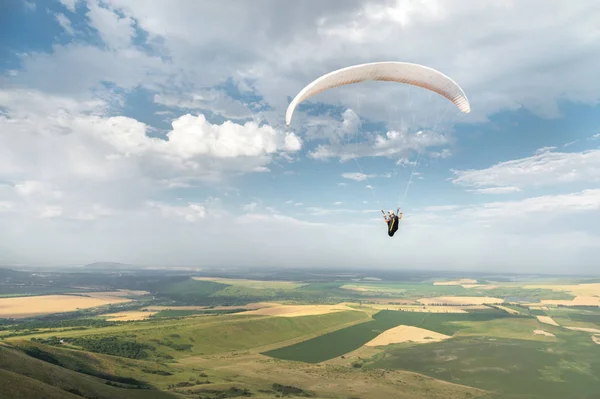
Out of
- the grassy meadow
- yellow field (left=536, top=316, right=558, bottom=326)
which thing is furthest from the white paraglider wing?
yellow field (left=536, top=316, right=558, bottom=326)

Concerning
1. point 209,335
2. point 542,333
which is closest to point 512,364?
point 542,333

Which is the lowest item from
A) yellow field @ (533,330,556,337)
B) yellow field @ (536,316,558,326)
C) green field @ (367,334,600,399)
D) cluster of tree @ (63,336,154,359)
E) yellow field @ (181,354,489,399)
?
yellow field @ (536,316,558,326)

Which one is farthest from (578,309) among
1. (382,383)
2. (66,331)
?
(66,331)

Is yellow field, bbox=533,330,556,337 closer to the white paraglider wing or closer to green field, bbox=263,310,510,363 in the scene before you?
green field, bbox=263,310,510,363

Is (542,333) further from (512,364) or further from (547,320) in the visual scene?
(512,364)

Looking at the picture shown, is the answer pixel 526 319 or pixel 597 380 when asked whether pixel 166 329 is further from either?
pixel 526 319

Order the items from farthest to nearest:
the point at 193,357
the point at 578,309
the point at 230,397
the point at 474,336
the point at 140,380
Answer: the point at 578,309 < the point at 474,336 < the point at 193,357 < the point at 140,380 < the point at 230,397
